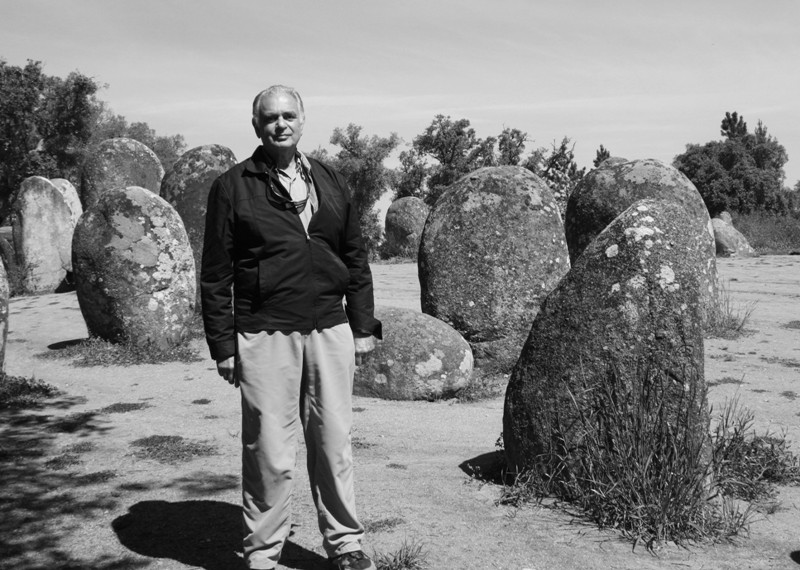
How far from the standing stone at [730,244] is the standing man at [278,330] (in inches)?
971

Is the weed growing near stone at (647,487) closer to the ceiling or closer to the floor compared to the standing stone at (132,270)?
closer to the floor

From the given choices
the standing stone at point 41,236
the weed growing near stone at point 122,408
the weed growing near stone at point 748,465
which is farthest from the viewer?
the standing stone at point 41,236

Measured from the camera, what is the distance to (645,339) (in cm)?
523

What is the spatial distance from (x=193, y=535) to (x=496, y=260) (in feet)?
21.4

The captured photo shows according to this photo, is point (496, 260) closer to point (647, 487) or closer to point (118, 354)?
point (118, 354)

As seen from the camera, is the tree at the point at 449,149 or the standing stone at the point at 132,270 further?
the tree at the point at 449,149

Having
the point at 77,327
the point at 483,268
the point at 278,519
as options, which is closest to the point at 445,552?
the point at 278,519

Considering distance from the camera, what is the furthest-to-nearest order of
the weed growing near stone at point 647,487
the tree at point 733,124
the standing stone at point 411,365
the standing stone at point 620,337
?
the tree at point 733,124 → the standing stone at point 411,365 → the standing stone at point 620,337 → the weed growing near stone at point 647,487

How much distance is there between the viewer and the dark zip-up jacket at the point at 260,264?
428 centimetres

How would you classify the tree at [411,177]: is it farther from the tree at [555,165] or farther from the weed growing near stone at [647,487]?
the weed growing near stone at [647,487]

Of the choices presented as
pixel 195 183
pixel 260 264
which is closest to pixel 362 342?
pixel 260 264

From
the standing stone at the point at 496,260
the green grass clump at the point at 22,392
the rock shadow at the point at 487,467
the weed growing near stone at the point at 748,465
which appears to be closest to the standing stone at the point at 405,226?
the standing stone at the point at 496,260

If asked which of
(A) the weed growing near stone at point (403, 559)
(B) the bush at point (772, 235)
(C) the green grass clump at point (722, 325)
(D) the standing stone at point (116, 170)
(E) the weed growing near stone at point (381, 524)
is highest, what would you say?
(D) the standing stone at point (116, 170)

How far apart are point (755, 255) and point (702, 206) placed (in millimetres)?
14529
